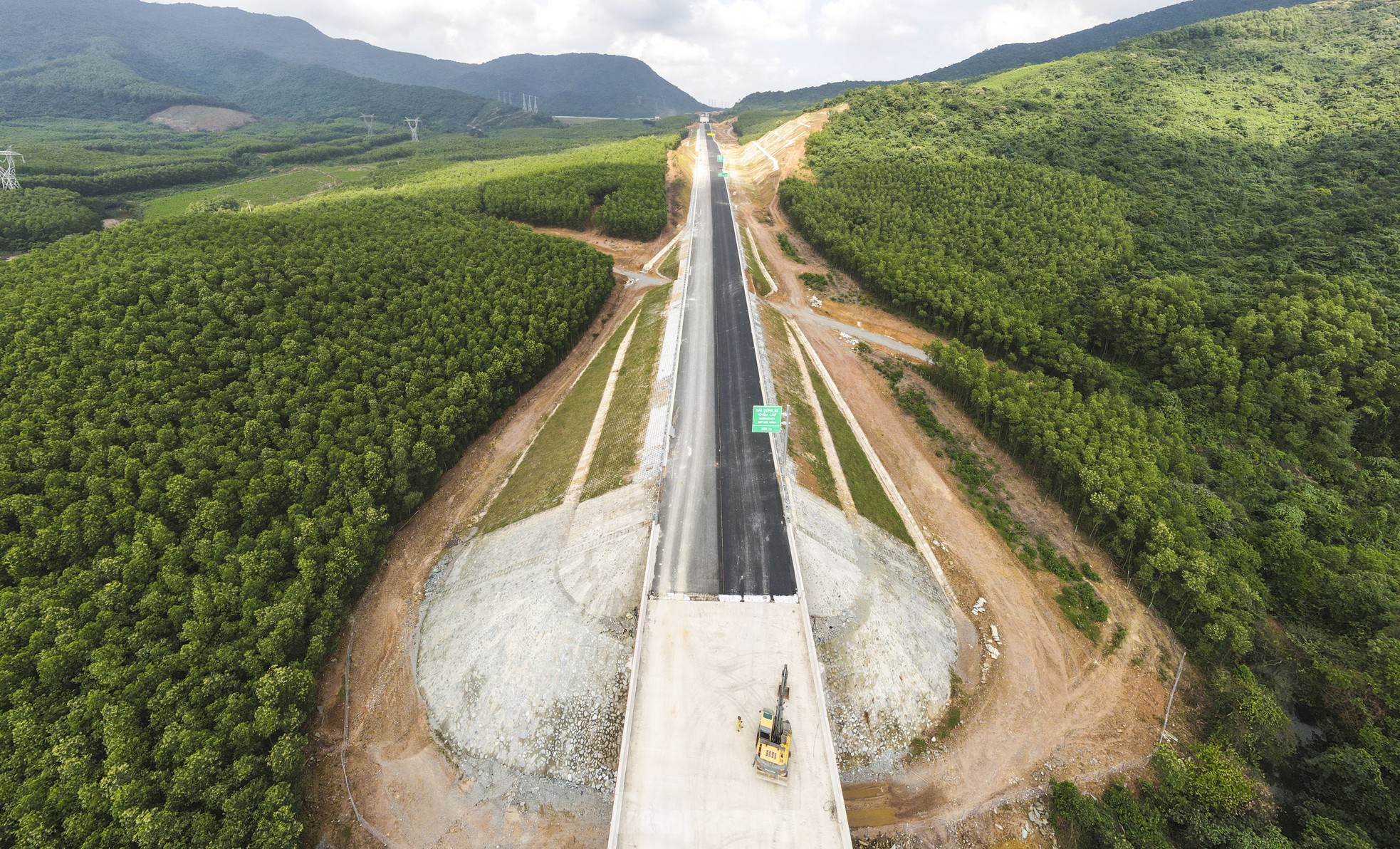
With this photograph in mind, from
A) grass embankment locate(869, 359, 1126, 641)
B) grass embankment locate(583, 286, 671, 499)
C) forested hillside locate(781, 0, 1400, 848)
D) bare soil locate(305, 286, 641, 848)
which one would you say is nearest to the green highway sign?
grass embankment locate(583, 286, 671, 499)

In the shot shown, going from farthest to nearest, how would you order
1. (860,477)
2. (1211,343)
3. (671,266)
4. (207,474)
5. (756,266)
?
1. (756,266)
2. (671,266)
3. (1211,343)
4. (860,477)
5. (207,474)

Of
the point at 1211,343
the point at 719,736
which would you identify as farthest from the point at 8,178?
the point at 1211,343

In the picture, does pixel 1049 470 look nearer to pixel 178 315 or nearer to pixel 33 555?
pixel 33 555

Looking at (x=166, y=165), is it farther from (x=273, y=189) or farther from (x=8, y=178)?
(x=8, y=178)

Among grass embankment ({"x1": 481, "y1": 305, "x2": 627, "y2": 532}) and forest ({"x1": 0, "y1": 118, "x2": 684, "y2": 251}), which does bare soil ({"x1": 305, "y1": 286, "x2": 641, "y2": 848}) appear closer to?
grass embankment ({"x1": 481, "y1": 305, "x2": 627, "y2": 532})

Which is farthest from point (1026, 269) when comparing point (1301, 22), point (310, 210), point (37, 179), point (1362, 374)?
point (37, 179)

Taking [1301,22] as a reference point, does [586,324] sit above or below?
below
